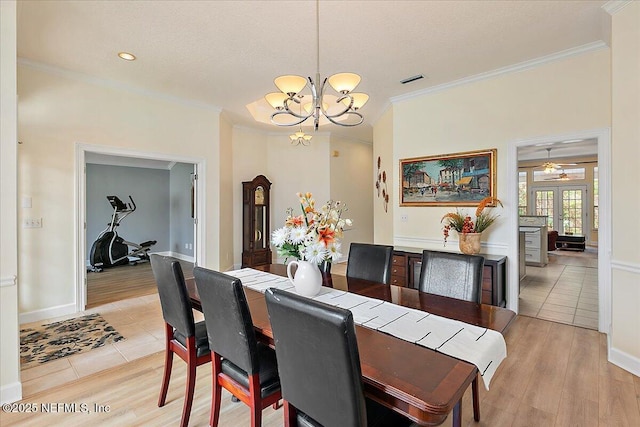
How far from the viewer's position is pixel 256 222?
588 centimetres

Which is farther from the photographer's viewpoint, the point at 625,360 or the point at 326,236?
the point at 625,360

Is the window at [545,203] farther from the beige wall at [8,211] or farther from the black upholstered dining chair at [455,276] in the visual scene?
the beige wall at [8,211]

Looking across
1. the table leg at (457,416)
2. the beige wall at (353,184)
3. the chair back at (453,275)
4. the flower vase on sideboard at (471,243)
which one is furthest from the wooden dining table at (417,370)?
the beige wall at (353,184)

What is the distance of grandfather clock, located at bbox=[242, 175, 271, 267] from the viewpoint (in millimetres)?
5773

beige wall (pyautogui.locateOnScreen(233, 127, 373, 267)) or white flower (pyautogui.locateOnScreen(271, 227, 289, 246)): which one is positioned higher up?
beige wall (pyautogui.locateOnScreen(233, 127, 373, 267))

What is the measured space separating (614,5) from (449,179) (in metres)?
2.07

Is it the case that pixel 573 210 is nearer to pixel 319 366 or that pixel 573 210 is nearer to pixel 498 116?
pixel 498 116

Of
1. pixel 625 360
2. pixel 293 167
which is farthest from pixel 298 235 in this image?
pixel 293 167

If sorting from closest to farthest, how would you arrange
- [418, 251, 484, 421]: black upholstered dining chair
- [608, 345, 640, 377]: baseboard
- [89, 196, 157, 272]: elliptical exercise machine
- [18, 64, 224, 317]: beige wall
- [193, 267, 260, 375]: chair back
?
[193, 267, 260, 375]: chair back
[418, 251, 484, 421]: black upholstered dining chair
[608, 345, 640, 377]: baseboard
[18, 64, 224, 317]: beige wall
[89, 196, 157, 272]: elliptical exercise machine

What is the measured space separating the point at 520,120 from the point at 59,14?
4541mm

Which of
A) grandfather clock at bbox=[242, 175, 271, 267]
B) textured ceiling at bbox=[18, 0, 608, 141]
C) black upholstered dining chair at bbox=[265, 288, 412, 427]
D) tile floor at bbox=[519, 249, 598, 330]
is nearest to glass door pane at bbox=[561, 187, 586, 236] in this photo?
tile floor at bbox=[519, 249, 598, 330]

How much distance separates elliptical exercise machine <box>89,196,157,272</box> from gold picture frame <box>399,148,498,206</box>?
5.54 metres

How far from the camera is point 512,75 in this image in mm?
3518

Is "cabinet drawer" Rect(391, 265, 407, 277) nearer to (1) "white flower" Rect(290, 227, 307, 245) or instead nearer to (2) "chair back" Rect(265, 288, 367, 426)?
(1) "white flower" Rect(290, 227, 307, 245)
